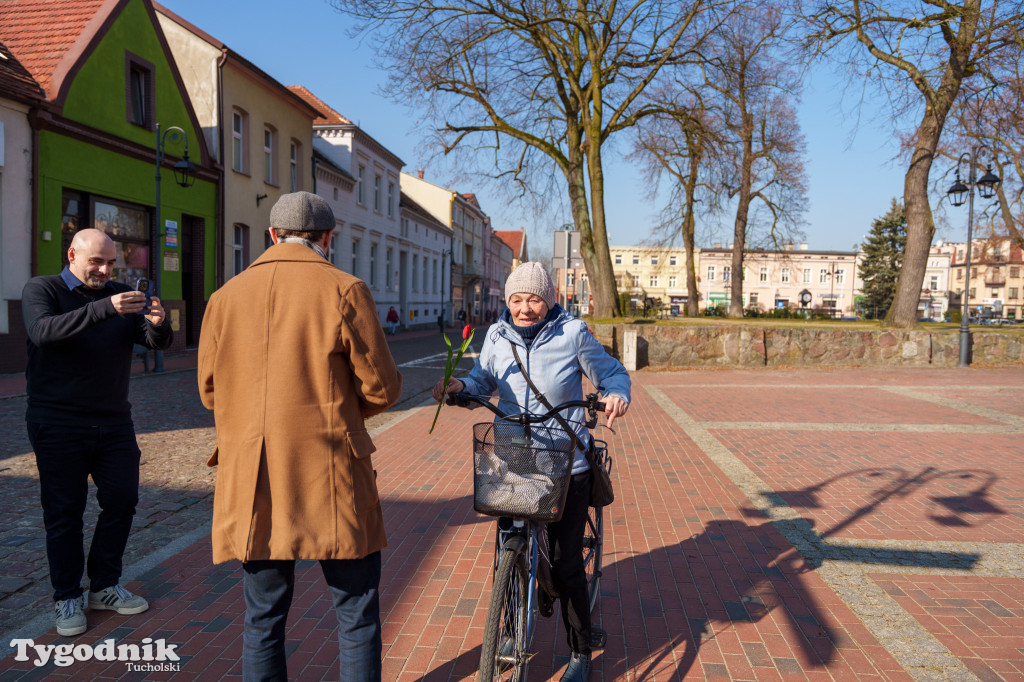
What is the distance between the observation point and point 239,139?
67.7 ft

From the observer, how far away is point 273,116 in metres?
22.4

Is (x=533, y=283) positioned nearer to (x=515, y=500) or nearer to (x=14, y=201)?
(x=515, y=500)

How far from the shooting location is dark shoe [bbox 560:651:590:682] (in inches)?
112

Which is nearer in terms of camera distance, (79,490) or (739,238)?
(79,490)

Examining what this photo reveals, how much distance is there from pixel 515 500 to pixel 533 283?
83 centimetres

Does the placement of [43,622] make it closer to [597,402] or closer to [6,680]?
[6,680]

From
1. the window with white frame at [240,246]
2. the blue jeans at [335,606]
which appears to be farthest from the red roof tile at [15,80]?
the blue jeans at [335,606]

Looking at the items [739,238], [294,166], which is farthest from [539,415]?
[739,238]

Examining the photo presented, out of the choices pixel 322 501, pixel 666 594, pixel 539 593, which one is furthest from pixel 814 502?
pixel 322 501

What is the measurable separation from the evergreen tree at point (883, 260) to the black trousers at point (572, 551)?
63531 millimetres

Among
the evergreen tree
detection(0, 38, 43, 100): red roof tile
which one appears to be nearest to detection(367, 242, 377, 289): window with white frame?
detection(0, 38, 43, 100): red roof tile

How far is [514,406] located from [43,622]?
256 cm

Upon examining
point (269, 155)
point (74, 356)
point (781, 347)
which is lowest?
point (781, 347)

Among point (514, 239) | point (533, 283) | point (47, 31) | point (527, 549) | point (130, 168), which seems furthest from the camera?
point (514, 239)
